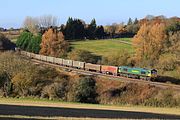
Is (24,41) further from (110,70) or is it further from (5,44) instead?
(110,70)

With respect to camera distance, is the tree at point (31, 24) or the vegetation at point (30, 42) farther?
the tree at point (31, 24)

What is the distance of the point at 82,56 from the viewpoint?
102312 millimetres

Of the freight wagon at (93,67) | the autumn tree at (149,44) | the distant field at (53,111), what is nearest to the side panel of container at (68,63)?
the freight wagon at (93,67)

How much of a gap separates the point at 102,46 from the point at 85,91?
6076 cm

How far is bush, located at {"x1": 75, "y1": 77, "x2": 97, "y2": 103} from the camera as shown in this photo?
64.6 meters

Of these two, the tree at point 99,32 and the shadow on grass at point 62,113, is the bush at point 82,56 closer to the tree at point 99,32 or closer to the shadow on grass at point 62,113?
the tree at point 99,32

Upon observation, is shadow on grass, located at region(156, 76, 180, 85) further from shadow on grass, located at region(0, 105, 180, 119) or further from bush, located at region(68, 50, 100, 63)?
shadow on grass, located at region(0, 105, 180, 119)

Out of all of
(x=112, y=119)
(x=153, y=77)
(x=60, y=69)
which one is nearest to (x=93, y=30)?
(x=60, y=69)

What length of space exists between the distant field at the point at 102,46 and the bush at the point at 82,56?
7611 millimetres

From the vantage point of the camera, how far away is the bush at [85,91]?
64625 millimetres

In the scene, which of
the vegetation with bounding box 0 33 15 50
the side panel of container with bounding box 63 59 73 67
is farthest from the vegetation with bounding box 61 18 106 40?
the side panel of container with bounding box 63 59 73 67

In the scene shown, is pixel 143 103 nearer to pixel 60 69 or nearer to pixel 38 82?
pixel 38 82

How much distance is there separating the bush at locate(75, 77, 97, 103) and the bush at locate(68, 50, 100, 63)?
31.5 metres

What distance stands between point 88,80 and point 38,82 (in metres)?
7.69
